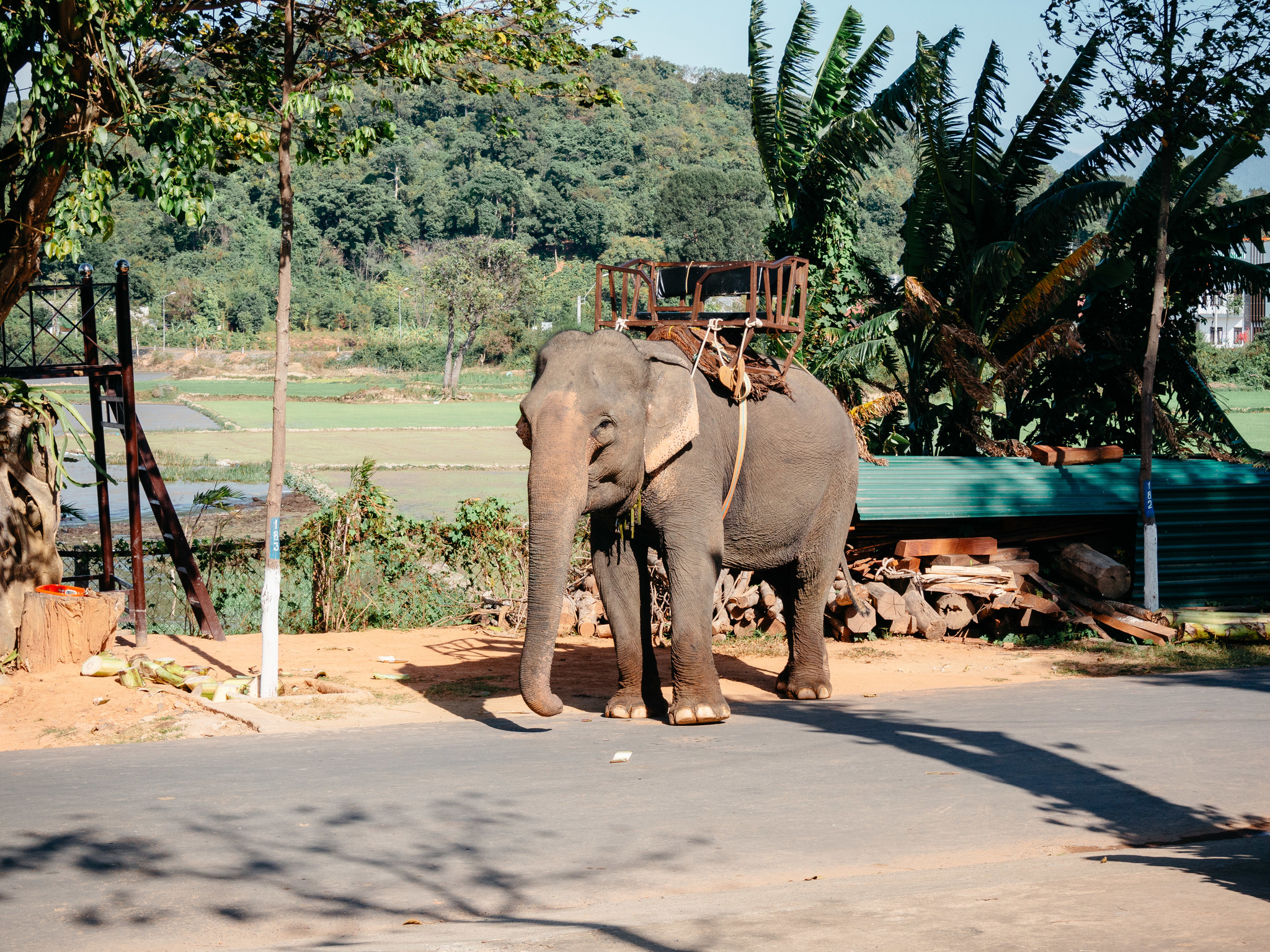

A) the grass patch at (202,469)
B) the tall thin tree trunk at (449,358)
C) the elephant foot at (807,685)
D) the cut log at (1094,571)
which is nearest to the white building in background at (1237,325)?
the tall thin tree trunk at (449,358)

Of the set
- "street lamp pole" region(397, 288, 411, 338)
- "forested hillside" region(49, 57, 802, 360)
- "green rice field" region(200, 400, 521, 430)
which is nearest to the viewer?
"green rice field" region(200, 400, 521, 430)

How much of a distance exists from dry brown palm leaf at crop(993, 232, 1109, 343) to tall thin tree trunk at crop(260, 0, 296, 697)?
10.3 meters

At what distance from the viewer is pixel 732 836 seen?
246 inches

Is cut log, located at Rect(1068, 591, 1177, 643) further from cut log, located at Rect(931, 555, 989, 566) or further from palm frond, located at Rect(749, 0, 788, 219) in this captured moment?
palm frond, located at Rect(749, 0, 788, 219)

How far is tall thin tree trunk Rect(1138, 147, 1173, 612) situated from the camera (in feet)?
46.5

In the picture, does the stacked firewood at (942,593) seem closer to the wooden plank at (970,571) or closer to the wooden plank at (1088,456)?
the wooden plank at (970,571)

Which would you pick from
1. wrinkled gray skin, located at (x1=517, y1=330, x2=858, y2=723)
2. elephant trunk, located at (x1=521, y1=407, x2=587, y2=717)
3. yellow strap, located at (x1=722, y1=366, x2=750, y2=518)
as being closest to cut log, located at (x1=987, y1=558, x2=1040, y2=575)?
wrinkled gray skin, located at (x1=517, y1=330, x2=858, y2=723)

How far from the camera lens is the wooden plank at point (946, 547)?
14484 mm

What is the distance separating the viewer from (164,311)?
86125 millimetres

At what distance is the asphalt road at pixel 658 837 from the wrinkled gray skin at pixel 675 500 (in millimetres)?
608

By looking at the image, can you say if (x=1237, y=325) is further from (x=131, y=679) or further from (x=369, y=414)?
(x=131, y=679)

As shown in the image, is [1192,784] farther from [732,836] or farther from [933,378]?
[933,378]

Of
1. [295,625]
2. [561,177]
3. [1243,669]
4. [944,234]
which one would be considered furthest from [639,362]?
[561,177]

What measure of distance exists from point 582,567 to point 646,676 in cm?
603
